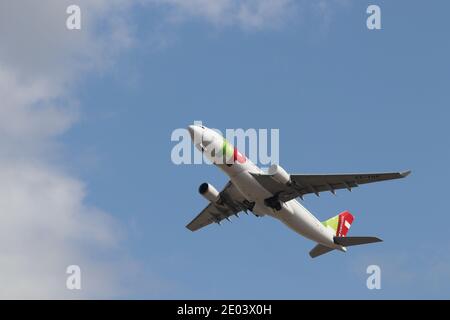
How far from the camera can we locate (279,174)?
183ft

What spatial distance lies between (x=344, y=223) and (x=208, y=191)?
15.0m

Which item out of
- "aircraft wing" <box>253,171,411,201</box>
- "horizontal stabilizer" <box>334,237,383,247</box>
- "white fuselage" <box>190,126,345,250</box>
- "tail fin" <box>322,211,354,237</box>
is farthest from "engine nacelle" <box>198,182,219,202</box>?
"horizontal stabilizer" <box>334,237,383,247</box>

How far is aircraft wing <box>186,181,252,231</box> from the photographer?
6134 centimetres

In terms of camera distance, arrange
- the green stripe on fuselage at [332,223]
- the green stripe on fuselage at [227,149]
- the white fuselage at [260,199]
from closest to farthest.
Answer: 1. the white fuselage at [260,199]
2. the green stripe on fuselage at [227,149]
3. the green stripe on fuselage at [332,223]

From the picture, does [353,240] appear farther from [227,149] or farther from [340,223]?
[227,149]

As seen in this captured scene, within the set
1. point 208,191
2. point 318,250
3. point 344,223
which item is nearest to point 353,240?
point 318,250

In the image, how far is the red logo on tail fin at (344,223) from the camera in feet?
221

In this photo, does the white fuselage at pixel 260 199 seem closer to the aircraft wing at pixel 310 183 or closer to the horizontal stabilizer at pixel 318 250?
the aircraft wing at pixel 310 183

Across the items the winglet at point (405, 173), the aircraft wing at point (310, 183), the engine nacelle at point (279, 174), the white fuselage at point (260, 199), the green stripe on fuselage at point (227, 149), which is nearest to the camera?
the winglet at point (405, 173)

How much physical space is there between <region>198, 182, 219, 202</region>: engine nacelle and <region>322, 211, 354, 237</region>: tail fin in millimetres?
10310

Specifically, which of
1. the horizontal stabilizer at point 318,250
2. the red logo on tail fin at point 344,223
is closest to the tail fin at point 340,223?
the red logo on tail fin at point 344,223

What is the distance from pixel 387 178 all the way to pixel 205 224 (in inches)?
787

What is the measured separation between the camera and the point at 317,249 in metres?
65.9
